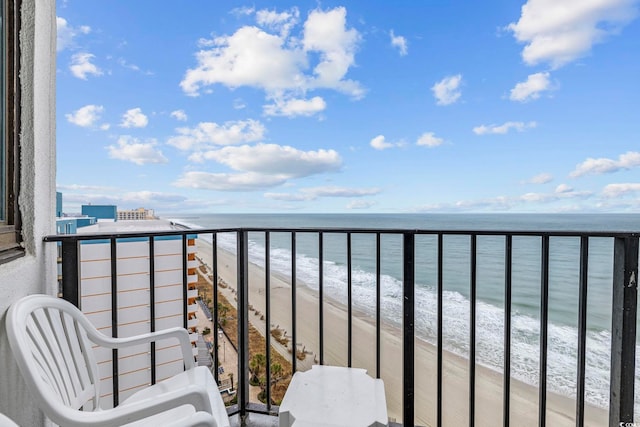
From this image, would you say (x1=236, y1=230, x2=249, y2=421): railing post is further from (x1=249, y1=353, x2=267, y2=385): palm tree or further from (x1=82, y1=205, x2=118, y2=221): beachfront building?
(x1=249, y1=353, x2=267, y2=385): palm tree

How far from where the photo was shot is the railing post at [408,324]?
148 cm

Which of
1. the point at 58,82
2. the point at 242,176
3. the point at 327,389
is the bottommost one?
the point at 327,389

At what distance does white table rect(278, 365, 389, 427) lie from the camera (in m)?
1.02

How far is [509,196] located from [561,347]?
1632 centimetres

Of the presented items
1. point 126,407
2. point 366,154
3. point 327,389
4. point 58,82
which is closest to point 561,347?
point 327,389

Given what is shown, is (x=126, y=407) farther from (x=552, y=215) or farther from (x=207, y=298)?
(x=552, y=215)

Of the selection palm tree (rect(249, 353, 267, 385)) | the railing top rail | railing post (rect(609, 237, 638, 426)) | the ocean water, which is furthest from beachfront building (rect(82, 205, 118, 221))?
palm tree (rect(249, 353, 267, 385))

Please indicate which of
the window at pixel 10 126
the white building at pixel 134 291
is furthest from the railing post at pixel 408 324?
the window at pixel 10 126

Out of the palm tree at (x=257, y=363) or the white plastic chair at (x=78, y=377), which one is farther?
the palm tree at (x=257, y=363)

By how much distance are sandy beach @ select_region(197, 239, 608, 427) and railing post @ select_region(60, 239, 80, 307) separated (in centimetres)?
122

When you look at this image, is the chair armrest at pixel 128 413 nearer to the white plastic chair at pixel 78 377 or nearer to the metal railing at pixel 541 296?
the white plastic chair at pixel 78 377

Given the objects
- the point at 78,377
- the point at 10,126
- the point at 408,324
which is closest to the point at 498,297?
the point at 408,324

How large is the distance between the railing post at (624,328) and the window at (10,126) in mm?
2381

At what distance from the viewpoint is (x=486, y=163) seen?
57.8 feet
